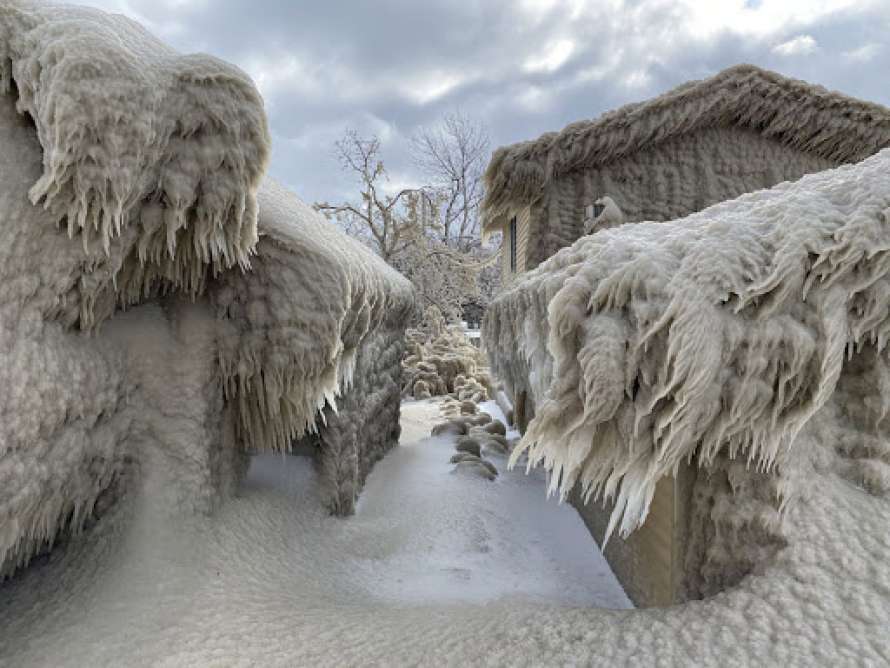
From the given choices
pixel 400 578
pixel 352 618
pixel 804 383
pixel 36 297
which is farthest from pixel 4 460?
pixel 804 383

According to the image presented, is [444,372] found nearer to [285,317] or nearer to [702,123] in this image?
[702,123]

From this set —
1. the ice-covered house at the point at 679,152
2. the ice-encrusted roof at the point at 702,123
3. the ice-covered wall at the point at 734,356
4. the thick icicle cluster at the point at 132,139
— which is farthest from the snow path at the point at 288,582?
the ice-encrusted roof at the point at 702,123

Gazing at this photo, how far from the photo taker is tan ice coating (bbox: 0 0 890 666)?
5.15 ft

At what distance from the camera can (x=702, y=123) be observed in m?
6.87

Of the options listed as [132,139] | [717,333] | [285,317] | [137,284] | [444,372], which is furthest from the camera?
[444,372]

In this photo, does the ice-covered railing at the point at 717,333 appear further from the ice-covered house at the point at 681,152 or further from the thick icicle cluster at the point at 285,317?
the ice-covered house at the point at 681,152

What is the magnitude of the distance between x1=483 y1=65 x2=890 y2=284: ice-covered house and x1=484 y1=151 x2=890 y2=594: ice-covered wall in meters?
5.12

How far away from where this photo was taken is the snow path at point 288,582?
1.81 m

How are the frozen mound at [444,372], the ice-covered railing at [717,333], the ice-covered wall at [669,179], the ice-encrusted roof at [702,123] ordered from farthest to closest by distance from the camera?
the frozen mound at [444,372], the ice-covered wall at [669,179], the ice-encrusted roof at [702,123], the ice-covered railing at [717,333]

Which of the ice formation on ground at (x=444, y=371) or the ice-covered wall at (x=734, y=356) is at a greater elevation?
the ice-covered wall at (x=734, y=356)

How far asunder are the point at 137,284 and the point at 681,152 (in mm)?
7156

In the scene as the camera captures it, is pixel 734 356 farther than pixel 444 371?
No

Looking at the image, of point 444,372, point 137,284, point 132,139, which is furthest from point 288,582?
point 444,372

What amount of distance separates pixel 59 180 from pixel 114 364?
35.2 inches
